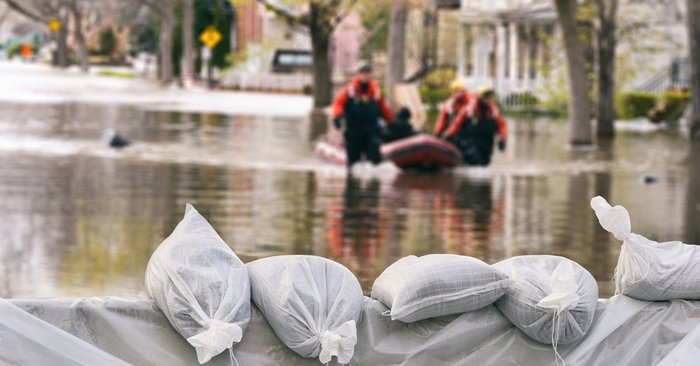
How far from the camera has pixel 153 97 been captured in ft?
182

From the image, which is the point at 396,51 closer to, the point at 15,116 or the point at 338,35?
the point at 15,116

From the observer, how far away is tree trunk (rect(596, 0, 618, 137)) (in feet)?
117

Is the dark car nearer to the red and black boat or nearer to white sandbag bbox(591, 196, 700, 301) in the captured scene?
the red and black boat

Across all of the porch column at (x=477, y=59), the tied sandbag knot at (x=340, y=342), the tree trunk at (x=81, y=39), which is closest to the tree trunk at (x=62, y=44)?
the tree trunk at (x=81, y=39)

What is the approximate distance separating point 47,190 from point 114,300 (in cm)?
1372

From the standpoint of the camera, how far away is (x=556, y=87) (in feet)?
143

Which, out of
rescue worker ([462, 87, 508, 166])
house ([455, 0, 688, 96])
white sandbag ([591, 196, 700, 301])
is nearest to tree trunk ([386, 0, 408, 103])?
house ([455, 0, 688, 96])

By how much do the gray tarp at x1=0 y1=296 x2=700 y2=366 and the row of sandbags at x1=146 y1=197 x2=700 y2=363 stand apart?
6 cm

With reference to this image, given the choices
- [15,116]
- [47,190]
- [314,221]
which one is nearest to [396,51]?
[15,116]

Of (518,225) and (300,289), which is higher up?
→ (300,289)

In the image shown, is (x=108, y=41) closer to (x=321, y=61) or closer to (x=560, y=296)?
(x=321, y=61)

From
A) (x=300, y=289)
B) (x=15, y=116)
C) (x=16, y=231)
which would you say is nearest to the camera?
(x=300, y=289)

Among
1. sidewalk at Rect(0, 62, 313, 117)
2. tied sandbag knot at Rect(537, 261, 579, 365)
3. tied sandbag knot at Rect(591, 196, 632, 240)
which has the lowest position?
sidewalk at Rect(0, 62, 313, 117)

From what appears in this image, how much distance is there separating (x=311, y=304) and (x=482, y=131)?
19122 millimetres
